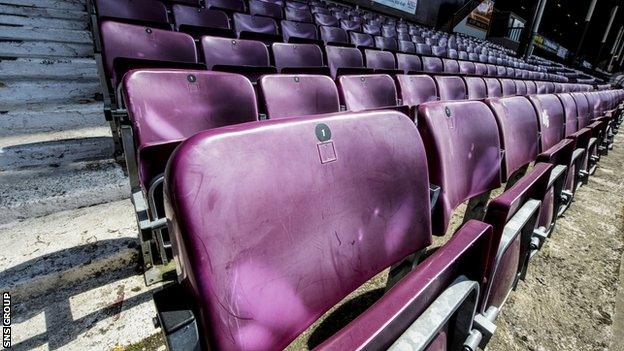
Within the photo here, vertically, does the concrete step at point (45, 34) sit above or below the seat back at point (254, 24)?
below

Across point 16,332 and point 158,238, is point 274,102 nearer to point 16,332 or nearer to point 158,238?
point 158,238

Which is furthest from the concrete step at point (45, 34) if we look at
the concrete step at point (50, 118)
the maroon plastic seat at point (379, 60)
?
the maroon plastic seat at point (379, 60)

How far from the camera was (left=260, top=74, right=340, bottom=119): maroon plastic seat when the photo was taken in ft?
4.71

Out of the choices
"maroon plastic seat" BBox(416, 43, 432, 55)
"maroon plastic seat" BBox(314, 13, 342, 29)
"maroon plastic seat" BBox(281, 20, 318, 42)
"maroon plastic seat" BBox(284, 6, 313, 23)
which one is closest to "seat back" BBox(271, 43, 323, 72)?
"maroon plastic seat" BBox(281, 20, 318, 42)

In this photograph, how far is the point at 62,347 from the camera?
2.72 feet

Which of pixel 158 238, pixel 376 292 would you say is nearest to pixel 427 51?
pixel 376 292

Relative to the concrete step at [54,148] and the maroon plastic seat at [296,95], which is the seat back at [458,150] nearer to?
the maroon plastic seat at [296,95]

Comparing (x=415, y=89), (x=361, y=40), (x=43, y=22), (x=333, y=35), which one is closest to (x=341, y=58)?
(x=415, y=89)

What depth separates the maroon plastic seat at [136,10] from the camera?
7.55 feet

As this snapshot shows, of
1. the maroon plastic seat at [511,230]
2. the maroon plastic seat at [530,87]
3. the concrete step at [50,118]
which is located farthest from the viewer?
the maroon plastic seat at [530,87]

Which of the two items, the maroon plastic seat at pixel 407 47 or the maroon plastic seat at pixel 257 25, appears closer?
the maroon plastic seat at pixel 257 25

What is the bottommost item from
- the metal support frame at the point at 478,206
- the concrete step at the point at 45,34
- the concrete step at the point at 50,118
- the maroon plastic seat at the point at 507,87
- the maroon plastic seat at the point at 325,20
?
the metal support frame at the point at 478,206

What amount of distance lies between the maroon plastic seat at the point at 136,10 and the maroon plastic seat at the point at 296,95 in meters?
1.58

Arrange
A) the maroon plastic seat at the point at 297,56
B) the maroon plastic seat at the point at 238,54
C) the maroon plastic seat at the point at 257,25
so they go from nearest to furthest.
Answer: the maroon plastic seat at the point at 238,54, the maroon plastic seat at the point at 297,56, the maroon plastic seat at the point at 257,25
